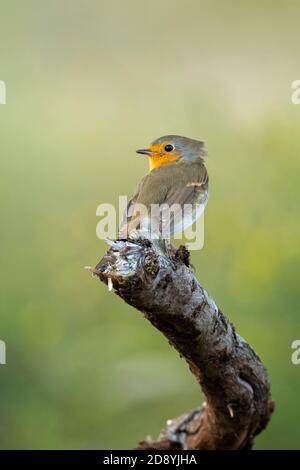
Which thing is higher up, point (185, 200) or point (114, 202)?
point (185, 200)

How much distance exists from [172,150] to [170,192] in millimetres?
719

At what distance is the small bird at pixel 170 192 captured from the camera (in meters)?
4.07

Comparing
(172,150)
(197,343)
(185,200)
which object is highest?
(172,150)

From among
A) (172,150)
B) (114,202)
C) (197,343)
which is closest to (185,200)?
(172,150)

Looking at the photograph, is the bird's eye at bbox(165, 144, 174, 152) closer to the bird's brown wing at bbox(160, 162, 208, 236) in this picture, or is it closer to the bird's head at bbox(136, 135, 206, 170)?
the bird's head at bbox(136, 135, 206, 170)

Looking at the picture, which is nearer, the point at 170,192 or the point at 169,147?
the point at 170,192

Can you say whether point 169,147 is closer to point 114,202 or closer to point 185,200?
point 185,200

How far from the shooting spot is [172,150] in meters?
5.07

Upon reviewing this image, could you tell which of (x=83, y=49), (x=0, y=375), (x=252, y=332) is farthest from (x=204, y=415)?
(x=83, y=49)

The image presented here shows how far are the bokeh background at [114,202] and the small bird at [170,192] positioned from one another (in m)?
0.41

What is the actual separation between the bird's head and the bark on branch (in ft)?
4.44

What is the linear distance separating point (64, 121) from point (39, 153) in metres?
0.58

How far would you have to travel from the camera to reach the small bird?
4.07 metres

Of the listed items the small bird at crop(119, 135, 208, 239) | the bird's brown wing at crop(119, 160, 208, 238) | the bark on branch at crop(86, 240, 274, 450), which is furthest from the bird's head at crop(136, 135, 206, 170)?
the bark on branch at crop(86, 240, 274, 450)
